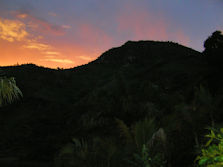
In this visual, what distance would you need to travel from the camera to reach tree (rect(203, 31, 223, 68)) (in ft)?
70.7

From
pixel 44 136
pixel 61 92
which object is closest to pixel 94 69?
pixel 61 92

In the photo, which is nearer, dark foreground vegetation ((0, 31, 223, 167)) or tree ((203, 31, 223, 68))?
dark foreground vegetation ((0, 31, 223, 167))

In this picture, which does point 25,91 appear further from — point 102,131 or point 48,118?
point 102,131

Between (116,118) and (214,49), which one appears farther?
(214,49)

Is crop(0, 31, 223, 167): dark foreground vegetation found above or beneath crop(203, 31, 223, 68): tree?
beneath

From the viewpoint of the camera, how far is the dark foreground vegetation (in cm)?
769

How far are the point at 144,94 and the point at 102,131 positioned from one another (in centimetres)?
800

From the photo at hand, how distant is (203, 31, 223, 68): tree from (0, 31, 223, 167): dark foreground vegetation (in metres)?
0.09

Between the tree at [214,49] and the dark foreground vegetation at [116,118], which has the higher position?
the tree at [214,49]

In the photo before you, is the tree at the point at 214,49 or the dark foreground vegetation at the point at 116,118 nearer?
the dark foreground vegetation at the point at 116,118

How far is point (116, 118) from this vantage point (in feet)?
38.7

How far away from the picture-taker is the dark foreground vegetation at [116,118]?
7.69 m

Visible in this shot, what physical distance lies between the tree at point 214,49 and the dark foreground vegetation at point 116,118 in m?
0.09

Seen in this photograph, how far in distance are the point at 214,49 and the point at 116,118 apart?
15.8m
